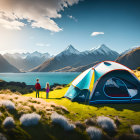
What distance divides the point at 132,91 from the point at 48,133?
8.68 metres

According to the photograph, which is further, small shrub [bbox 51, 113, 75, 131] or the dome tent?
the dome tent

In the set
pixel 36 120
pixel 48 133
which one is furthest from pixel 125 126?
pixel 36 120

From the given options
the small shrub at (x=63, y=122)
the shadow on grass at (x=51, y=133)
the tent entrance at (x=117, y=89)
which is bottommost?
the shadow on grass at (x=51, y=133)

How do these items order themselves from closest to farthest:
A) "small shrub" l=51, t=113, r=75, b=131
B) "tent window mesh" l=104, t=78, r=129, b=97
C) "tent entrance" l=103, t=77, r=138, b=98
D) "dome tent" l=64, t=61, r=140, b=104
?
"small shrub" l=51, t=113, r=75, b=131
"dome tent" l=64, t=61, r=140, b=104
"tent entrance" l=103, t=77, r=138, b=98
"tent window mesh" l=104, t=78, r=129, b=97

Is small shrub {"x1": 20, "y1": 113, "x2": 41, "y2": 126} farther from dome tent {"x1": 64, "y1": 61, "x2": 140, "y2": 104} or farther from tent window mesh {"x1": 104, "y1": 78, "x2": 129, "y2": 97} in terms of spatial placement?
tent window mesh {"x1": 104, "y1": 78, "x2": 129, "y2": 97}

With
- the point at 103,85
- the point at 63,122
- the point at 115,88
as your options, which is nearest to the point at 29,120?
the point at 63,122

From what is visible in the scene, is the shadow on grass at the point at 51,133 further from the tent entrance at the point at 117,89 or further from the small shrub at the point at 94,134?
the tent entrance at the point at 117,89

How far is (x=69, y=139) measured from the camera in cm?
432

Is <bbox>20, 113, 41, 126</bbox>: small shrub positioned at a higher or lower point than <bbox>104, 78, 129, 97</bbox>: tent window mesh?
lower

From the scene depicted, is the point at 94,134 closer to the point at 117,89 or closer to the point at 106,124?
the point at 106,124

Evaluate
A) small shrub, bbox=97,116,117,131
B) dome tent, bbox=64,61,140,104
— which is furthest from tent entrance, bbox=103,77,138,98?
small shrub, bbox=97,116,117,131

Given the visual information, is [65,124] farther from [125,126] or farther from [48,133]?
[125,126]

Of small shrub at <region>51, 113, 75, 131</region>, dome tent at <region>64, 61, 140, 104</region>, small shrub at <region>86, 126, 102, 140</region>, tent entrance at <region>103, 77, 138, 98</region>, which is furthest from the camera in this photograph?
tent entrance at <region>103, 77, 138, 98</region>

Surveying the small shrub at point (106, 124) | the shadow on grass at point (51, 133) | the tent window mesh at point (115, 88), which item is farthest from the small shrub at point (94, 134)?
the tent window mesh at point (115, 88)
